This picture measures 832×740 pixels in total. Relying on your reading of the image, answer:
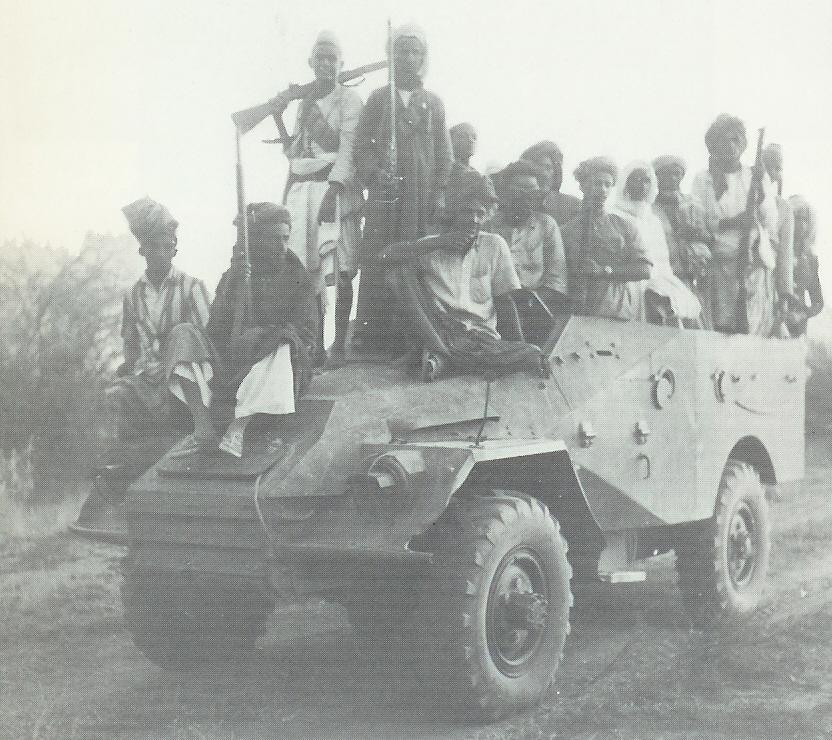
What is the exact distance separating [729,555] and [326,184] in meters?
3.56

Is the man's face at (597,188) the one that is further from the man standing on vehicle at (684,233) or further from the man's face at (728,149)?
the man's face at (728,149)

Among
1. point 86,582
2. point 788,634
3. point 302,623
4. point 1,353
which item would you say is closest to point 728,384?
point 788,634

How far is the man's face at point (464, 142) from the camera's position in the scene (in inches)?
315

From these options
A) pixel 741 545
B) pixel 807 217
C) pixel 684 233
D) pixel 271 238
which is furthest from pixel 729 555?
pixel 271 238

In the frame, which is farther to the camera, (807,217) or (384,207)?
(807,217)

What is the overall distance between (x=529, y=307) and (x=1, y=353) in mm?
4466

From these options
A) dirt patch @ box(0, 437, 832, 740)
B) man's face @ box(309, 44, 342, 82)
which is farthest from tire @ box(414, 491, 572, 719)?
man's face @ box(309, 44, 342, 82)

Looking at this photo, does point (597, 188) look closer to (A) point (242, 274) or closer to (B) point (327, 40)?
(B) point (327, 40)

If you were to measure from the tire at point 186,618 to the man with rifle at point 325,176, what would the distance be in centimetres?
185

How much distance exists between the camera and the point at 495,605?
5.31 metres

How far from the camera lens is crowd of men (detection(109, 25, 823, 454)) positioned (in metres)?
5.82

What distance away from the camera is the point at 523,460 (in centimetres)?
603

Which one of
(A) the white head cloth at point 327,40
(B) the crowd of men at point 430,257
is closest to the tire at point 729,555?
(B) the crowd of men at point 430,257

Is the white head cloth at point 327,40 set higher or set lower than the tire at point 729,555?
higher
